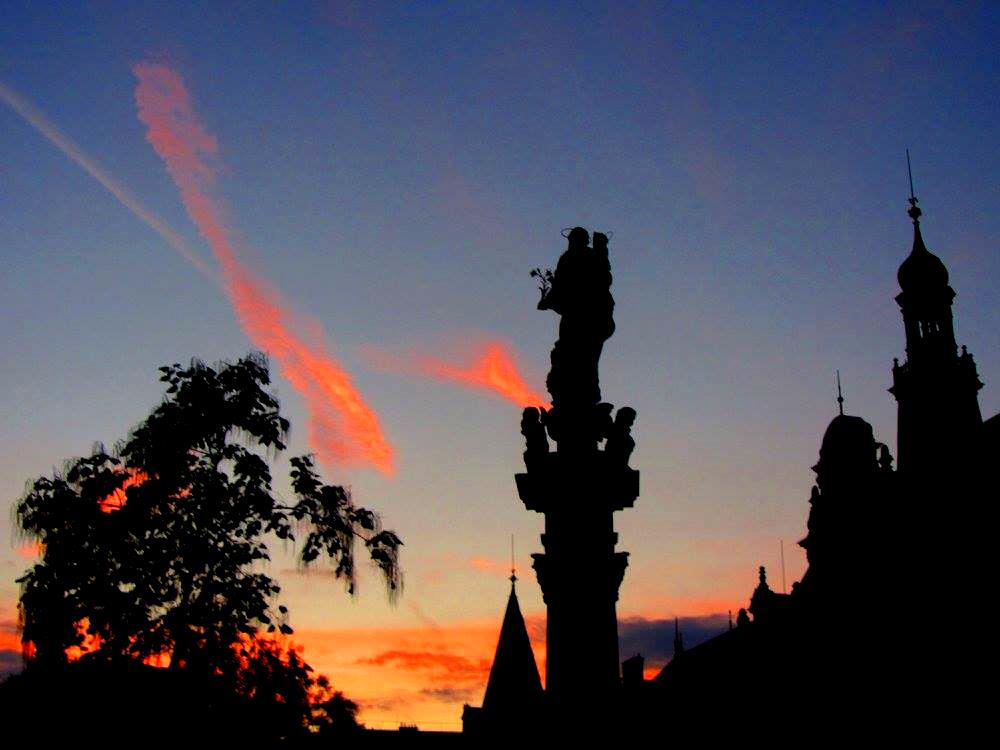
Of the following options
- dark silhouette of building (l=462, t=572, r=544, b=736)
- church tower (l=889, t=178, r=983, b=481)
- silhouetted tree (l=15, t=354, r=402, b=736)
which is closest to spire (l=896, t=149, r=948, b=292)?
church tower (l=889, t=178, r=983, b=481)

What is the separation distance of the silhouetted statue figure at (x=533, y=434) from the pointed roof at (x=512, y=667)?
125 feet

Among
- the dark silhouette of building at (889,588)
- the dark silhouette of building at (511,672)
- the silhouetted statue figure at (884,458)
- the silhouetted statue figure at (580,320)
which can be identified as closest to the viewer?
the silhouetted statue figure at (580,320)

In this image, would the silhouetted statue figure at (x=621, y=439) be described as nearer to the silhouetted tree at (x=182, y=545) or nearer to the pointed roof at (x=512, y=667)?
the silhouetted tree at (x=182, y=545)

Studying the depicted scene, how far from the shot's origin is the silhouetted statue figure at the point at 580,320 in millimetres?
12766

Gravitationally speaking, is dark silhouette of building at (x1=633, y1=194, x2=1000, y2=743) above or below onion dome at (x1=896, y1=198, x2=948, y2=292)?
below

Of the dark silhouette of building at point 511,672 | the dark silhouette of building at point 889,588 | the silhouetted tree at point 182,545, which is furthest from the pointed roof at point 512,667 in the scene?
the silhouetted tree at point 182,545

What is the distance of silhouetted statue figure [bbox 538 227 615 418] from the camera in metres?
12.8

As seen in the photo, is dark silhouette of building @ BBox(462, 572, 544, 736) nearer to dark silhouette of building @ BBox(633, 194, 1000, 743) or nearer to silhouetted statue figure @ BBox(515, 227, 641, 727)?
dark silhouette of building @ BBox(633, 194, 1000, 743)

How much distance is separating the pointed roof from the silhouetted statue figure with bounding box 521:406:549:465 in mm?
37959

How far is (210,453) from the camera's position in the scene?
746 inches

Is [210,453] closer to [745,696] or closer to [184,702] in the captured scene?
[184,702]

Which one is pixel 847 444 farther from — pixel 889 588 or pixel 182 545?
pixel 182 545

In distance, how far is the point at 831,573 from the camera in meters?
67.1

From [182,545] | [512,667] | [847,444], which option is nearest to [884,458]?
[847,444]
